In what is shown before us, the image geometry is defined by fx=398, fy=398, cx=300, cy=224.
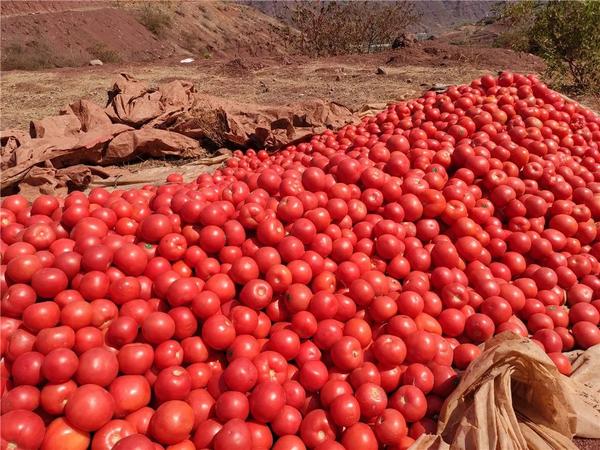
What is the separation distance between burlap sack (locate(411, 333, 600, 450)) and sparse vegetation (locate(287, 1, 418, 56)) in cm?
2431

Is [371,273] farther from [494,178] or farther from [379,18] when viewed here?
[379,18]

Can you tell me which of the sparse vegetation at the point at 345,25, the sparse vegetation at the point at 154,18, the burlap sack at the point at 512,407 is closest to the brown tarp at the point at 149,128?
the burlap sack at the point at 512,407

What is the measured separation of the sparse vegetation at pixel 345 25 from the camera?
78.2 feet

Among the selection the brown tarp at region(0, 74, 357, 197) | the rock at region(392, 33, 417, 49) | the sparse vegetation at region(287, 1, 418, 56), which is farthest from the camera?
the sparse vegetation at region(287, 1, 418, 56)

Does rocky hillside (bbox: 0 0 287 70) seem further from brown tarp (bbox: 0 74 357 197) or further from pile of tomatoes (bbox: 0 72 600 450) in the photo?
pile of tomatoes (bbox: 0 72 600 450)

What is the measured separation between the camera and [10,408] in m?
2.12

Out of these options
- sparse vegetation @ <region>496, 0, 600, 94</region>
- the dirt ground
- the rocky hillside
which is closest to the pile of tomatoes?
the dirt ground

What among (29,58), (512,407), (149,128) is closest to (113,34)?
(29,58)

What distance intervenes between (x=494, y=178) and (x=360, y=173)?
4.46 ft

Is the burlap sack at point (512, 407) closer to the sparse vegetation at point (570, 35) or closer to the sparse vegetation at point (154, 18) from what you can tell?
the sparse vegetation at point (570, 35)

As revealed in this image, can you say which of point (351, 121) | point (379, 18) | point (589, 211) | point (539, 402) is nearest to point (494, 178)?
point (589, 211)

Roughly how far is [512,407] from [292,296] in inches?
58.6

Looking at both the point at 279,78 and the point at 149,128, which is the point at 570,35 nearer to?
the point at 279,78

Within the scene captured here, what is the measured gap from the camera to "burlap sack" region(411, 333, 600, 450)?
87.4 inches
